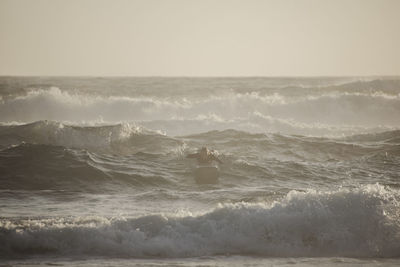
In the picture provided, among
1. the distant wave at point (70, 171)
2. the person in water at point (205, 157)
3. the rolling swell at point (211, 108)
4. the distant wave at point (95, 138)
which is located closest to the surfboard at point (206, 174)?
the person in water at point (205, 157)

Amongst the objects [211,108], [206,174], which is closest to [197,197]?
[206,174]

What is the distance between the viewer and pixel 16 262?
887 cm

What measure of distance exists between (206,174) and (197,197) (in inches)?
88.2

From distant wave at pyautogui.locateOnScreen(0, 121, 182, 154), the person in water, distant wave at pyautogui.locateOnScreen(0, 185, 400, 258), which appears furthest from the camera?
distant wave at pyautogui.locateOnScreen(0, 121, 182, 154)

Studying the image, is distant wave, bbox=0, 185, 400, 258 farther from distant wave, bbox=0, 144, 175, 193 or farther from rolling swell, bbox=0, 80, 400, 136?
rolling swell, bbox=0, 80, 400, 136

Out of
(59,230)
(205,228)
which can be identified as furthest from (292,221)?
(59,230)

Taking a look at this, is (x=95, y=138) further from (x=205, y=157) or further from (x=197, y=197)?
(x=197, y=197)

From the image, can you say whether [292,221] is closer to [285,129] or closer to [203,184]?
[203,184]

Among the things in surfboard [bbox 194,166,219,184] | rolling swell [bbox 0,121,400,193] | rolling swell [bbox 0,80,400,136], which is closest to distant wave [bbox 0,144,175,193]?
rolling swell [bbox 0,121,400,193]

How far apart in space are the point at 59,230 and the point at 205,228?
8.27ft

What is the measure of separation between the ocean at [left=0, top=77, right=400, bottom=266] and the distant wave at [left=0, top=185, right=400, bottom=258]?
0.02 m

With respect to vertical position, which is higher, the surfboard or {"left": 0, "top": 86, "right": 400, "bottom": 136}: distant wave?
{"left": 0, "top": 86, "right": 400, "bottom": 136}: distant wave

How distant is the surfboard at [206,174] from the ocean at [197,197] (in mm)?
283

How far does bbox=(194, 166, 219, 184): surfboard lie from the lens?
605 inches
